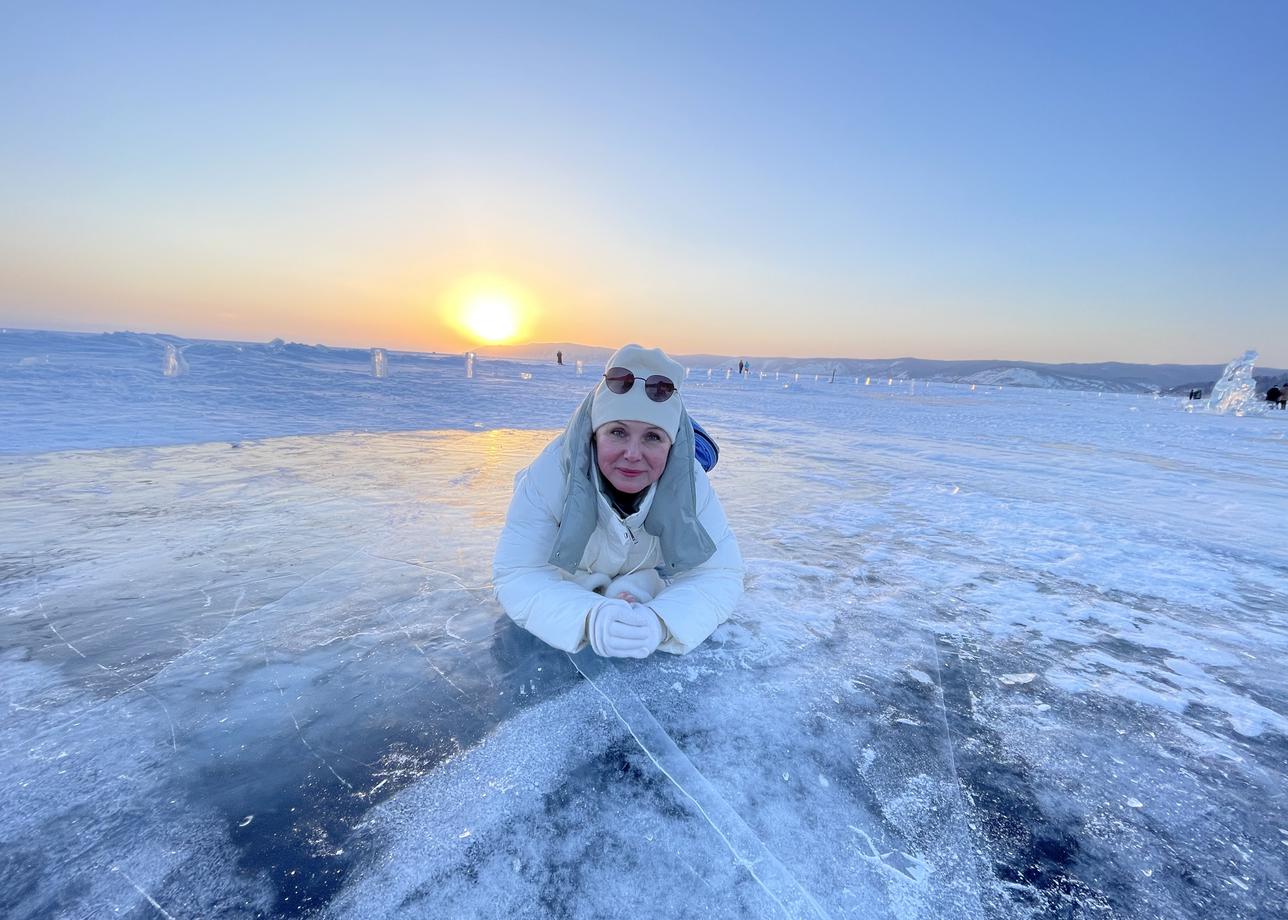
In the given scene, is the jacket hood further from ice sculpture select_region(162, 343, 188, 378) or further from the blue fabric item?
ice sculpture select_region(162, 343, 188, 378)

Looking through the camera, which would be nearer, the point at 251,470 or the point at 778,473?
the point at 251,470

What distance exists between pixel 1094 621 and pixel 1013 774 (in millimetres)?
1696

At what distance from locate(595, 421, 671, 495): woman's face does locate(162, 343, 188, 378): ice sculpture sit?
18.6 meters

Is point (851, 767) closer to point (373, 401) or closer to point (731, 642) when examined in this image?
A: point (731, 642)

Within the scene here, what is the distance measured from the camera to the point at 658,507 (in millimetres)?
2346

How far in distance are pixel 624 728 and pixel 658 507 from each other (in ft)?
3.07

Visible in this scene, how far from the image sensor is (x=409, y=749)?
5.45ft

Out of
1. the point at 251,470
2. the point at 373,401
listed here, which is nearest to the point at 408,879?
the point at 251,470

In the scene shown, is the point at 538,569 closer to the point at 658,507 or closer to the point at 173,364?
the point at 658,507

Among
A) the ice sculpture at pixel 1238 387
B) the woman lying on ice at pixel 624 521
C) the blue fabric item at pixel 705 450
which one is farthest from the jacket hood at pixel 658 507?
the ice sculpture at pixel 1238 387

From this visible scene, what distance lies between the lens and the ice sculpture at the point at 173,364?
15.0m

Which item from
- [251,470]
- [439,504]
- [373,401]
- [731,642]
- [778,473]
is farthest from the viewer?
[373,401]

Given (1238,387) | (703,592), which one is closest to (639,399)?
(703,592)

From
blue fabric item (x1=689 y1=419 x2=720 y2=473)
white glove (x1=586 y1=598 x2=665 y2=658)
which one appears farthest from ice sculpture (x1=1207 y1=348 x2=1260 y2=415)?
white glove (x1=586 y1=598 x2=665 y2=658)
